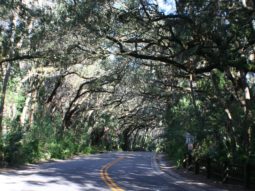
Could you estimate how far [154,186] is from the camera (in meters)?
15.2

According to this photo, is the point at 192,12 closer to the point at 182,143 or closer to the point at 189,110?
the point at 189,110

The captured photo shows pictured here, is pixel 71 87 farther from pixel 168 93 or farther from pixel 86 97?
pixel 168 93

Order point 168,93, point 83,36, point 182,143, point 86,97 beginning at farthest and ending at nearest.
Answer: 1. point 86,97
2. point 168,93
3. point 182,143
4. point 83,36

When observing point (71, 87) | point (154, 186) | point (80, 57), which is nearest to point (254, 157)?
point (154, 186)

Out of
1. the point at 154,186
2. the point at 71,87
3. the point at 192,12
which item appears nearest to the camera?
the point at 192,12

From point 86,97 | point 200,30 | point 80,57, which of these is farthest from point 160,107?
point 200,30

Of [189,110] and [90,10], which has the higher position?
[90,10]

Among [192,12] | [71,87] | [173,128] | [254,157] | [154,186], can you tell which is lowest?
[154,186]

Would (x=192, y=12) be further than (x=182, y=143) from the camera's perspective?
No

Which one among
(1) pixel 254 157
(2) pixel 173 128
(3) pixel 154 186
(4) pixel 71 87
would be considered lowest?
(3) pixel 154 186

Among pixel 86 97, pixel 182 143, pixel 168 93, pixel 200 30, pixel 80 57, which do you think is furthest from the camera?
pixel 86 97

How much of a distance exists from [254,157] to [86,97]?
108ft

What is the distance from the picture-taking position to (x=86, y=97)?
46.9m

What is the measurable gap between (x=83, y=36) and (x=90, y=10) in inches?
110
